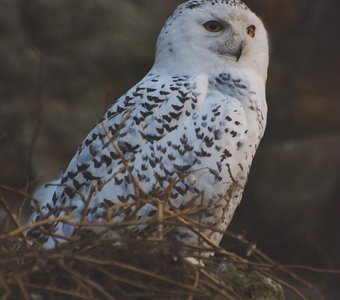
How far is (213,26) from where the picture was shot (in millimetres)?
3807

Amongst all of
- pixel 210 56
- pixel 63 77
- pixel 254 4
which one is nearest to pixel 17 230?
pixel 210 56

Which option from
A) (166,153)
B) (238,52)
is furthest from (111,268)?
(238,52)

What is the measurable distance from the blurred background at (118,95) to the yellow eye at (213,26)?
286cm

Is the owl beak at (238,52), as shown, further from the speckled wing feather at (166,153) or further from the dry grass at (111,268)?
the dry grass at (111,268)

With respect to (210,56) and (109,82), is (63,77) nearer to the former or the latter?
(109,82)

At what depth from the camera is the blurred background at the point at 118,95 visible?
662 cm

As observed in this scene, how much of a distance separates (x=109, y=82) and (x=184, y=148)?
11.2 feet

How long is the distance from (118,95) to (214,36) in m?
3.01

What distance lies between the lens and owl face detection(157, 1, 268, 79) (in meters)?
3.77

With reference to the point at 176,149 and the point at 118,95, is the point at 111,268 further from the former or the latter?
the point at 118,95

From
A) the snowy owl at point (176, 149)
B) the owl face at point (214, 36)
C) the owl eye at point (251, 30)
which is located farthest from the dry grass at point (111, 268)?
the owl eye at point (251, 30)

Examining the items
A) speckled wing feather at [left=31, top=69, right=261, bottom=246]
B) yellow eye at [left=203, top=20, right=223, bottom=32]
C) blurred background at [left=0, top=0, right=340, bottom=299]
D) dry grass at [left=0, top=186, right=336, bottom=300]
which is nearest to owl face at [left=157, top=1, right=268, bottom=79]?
yellow eye at [left=203, top=20, right=223, bottom=32]

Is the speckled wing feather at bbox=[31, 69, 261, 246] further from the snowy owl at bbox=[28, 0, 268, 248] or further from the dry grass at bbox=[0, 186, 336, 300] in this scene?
the dry grass at bbox=[0, 186, 336, 300]

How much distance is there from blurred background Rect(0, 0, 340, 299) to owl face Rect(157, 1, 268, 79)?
2804 millimetres
